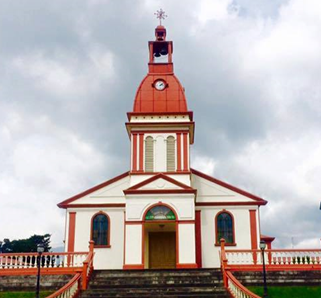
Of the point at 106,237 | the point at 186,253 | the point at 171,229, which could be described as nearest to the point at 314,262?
the point at 186,253

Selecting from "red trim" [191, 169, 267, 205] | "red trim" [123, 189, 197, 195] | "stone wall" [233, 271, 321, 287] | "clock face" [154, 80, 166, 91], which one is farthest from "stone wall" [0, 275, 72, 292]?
"clock face" [154, 80, 166, 91]

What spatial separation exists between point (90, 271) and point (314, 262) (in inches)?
408

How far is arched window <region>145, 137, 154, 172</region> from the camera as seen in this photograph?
27453 millimetres

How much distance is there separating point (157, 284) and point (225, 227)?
882 centimetres

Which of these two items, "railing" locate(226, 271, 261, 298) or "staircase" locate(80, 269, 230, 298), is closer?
"railing" locate(226, 271, 261, 298)

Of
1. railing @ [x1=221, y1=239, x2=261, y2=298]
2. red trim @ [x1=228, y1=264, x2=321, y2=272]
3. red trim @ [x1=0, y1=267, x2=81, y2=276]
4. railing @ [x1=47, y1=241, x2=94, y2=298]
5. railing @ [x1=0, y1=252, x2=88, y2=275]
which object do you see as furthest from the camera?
railing @ [x1=0, y1=252, x2=88, y2=275]

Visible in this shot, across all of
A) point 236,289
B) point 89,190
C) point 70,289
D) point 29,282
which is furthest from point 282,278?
point 89,190

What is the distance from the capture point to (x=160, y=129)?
1107 inches

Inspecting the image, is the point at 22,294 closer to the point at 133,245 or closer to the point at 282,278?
the point at 133,245

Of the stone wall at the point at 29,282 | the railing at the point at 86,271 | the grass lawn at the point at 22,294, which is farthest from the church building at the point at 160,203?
the grass lawn at the point at 22,294

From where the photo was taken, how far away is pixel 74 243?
2705 cm

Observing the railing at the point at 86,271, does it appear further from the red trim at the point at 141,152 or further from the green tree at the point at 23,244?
the green tree at the point at 23,244

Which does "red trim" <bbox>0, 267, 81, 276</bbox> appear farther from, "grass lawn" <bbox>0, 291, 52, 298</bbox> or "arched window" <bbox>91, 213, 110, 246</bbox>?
"arched window" <bbox>91, 213, 110, 246</bbox>

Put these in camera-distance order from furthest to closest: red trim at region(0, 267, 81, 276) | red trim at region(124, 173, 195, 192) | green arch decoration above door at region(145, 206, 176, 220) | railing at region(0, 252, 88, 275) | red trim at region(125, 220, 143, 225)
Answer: red trim at region(124, 173, 195, 192) < green arch decoration above door at region(145, 206, 176, 220) < red trim at region(125, 220, 143, 225) < railing at region(0, 252, 88, 275) < red trim at region(0, 267, 81, 276)
